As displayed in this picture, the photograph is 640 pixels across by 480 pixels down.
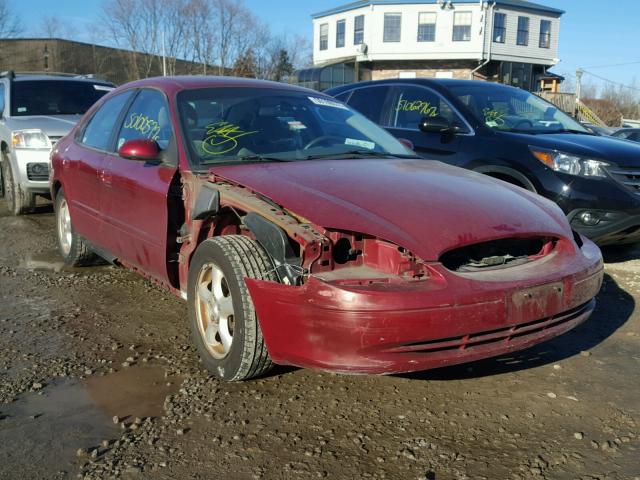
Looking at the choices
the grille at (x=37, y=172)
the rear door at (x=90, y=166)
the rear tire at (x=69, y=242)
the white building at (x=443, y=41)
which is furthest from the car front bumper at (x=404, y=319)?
the white building at (x=443, y=41)

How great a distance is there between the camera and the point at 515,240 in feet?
10.5

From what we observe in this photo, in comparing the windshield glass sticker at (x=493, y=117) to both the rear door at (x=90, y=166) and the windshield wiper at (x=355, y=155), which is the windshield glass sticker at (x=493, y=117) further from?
the rear door at (x=90, y=166)

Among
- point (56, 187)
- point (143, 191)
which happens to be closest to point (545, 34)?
point (56, 187)

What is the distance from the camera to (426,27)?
35.3 metres

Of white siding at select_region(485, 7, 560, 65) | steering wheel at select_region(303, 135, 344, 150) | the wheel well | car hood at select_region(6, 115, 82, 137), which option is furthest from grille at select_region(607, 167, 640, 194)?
white siding at select_region(485, 7, 560, 65)

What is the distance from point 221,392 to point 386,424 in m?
0.86

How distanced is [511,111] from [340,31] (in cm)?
3412

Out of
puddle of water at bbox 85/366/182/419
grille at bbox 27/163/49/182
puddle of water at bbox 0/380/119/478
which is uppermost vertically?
grille at bbox 27/163/49/182

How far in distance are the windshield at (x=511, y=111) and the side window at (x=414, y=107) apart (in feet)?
0.63

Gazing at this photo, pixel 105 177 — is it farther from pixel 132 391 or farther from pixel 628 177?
pixel 628 177

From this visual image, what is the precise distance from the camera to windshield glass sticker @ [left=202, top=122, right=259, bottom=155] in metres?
3.78

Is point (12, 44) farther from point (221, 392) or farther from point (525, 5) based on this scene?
point (221, 392)

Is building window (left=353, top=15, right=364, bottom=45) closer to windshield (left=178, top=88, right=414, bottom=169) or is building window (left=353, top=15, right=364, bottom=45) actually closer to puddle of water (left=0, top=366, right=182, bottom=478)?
windshield (left=178, top=88, right=414, bottom=169)

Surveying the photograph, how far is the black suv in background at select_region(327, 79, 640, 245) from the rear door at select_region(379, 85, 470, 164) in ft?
0.03
